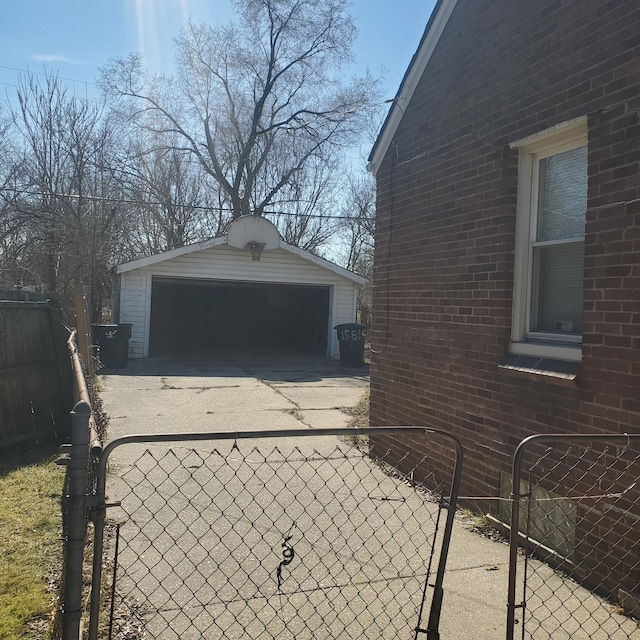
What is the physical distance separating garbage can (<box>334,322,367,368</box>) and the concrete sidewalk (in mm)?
458

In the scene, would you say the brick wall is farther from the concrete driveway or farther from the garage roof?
the garage roof

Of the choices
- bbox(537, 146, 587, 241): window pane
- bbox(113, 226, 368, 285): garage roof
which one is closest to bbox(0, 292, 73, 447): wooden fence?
bbox(537, 146, 587, 241): window pane

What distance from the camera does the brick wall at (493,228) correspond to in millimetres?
3658

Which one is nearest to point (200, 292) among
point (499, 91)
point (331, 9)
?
point (331, 9)

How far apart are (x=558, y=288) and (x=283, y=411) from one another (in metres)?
5.84

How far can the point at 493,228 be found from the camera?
4.79 metres

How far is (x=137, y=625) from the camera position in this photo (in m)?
3.17

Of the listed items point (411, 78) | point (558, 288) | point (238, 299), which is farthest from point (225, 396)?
point (238, 299)

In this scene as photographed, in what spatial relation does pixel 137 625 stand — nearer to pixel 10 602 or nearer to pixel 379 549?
pixel 10 602

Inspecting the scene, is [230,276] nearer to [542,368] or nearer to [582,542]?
[542,368]

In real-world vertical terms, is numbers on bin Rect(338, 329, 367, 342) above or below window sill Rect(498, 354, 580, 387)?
below

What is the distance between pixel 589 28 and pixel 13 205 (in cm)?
1668

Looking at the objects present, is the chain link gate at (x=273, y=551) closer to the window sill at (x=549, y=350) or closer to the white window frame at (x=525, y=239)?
the window sill at (x=549, y=350)

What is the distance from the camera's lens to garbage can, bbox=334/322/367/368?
16938 millimetres
